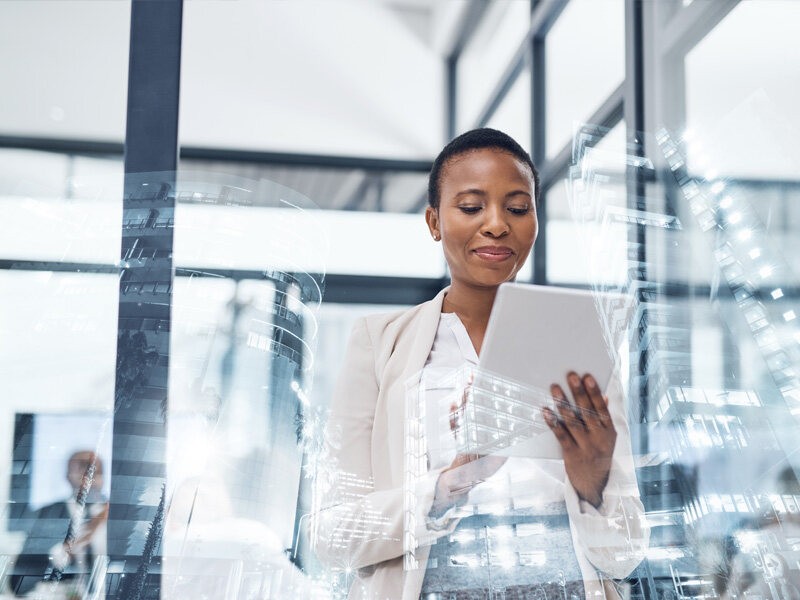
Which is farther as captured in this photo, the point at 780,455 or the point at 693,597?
the point at 780,455

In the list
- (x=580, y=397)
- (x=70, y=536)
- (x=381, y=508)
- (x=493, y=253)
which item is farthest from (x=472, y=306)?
(x=70, y=536)

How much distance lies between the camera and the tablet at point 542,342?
0.82 meters

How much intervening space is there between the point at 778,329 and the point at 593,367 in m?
0.45

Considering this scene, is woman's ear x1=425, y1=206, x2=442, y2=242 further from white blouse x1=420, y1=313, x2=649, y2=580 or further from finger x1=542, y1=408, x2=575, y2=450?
finger x1=542, y1=408, x2=575, y2=450

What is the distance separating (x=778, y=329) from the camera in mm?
1135

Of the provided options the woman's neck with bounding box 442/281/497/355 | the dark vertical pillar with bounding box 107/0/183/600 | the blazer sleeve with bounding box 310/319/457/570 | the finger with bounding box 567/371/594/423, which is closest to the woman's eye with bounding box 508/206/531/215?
Answer: the woman's neck with bounding box 442/281/497/355

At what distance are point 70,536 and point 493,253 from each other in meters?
0.60

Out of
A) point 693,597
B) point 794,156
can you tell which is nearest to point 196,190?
point 693,597

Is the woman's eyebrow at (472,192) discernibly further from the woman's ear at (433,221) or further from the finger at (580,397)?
the finger at (580,397)

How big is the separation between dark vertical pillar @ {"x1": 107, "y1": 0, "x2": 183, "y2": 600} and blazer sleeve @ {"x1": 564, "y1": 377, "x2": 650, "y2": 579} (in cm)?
49

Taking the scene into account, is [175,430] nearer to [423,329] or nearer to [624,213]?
[423,329]

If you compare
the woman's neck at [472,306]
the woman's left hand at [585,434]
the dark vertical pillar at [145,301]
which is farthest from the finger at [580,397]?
the dark vertical pillar at [145,301]

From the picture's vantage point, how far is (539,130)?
3.77ft

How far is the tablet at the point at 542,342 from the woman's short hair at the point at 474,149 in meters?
0.19
